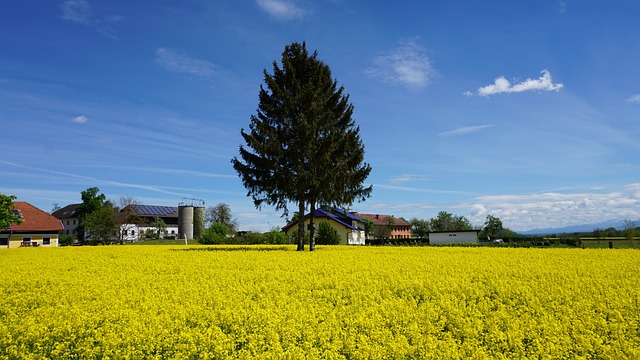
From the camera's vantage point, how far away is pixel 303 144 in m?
29.4

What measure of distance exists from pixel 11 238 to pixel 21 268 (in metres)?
42.2

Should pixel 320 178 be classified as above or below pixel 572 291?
above

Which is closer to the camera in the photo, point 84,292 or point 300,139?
point 84,292

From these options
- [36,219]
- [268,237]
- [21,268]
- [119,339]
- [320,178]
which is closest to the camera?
[119,339]

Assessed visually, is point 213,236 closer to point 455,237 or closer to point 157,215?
point 455,237

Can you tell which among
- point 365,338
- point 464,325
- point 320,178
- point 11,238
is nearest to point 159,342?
point 365,338

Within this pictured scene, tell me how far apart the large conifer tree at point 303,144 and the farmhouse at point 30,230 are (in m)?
37.9

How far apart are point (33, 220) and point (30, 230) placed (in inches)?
110

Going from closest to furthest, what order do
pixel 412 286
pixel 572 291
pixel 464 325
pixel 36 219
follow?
pixel 464 325 → pixel 572 291 → pixel 412 286 → pixel 36 219

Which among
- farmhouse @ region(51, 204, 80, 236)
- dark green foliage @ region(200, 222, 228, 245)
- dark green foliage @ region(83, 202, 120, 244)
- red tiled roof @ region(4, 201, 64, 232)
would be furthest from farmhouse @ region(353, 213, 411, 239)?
farmhouse @ region(51, 204, 80, 236)

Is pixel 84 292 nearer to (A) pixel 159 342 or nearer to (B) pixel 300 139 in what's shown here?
(A) pixel 159 342

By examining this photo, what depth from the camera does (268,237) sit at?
50.4 metres

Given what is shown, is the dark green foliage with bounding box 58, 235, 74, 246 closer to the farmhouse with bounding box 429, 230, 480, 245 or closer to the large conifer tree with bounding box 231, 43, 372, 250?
the large conifer tree with bounding box 231, 43, 372, 250

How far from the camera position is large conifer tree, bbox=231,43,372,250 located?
2931cm
